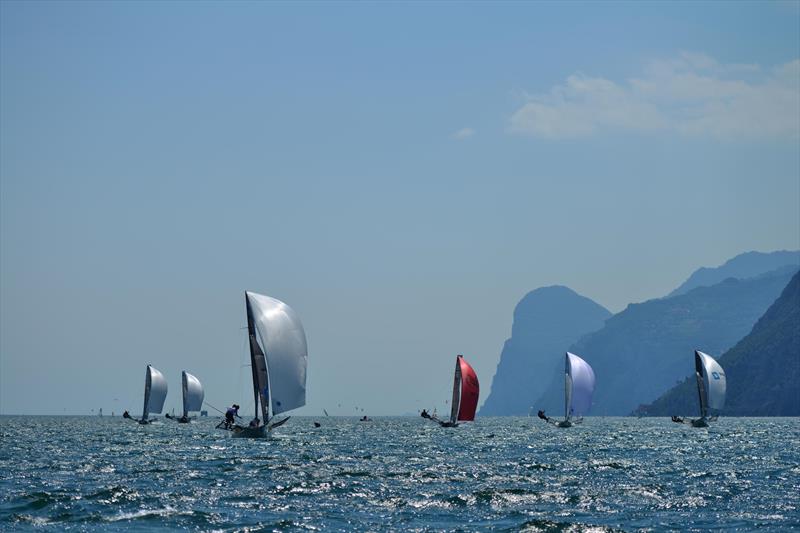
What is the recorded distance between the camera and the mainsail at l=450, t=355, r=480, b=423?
117562 mm

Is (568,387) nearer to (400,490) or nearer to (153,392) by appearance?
(153,392)

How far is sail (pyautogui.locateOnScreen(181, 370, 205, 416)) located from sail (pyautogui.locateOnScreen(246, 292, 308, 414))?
88.4m

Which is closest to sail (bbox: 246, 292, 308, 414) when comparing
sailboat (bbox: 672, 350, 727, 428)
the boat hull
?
the boat hull

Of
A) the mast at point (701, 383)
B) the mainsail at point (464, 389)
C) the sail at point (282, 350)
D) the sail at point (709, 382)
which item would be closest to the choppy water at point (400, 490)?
the sail at point (282, 350)

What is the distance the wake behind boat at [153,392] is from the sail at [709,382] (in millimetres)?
77371

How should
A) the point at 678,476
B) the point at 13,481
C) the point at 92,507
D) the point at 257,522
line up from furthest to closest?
the point at 678,476
the point at 13,481
the point at 92,507
the point at 257,522

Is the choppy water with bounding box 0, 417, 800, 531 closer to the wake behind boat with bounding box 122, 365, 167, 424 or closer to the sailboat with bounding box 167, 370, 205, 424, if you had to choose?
the wake behind boat with bounding box 122, 365, 167, 424

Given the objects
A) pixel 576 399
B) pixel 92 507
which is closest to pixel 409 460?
pixel 92 507

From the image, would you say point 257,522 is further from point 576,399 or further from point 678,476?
point 576,399

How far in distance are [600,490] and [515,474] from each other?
9.47 m

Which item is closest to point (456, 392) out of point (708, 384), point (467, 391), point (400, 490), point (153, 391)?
point (467, 391)

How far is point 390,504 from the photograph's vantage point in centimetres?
4284

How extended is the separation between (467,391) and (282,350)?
128 feet

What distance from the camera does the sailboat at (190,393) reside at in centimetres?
17225
